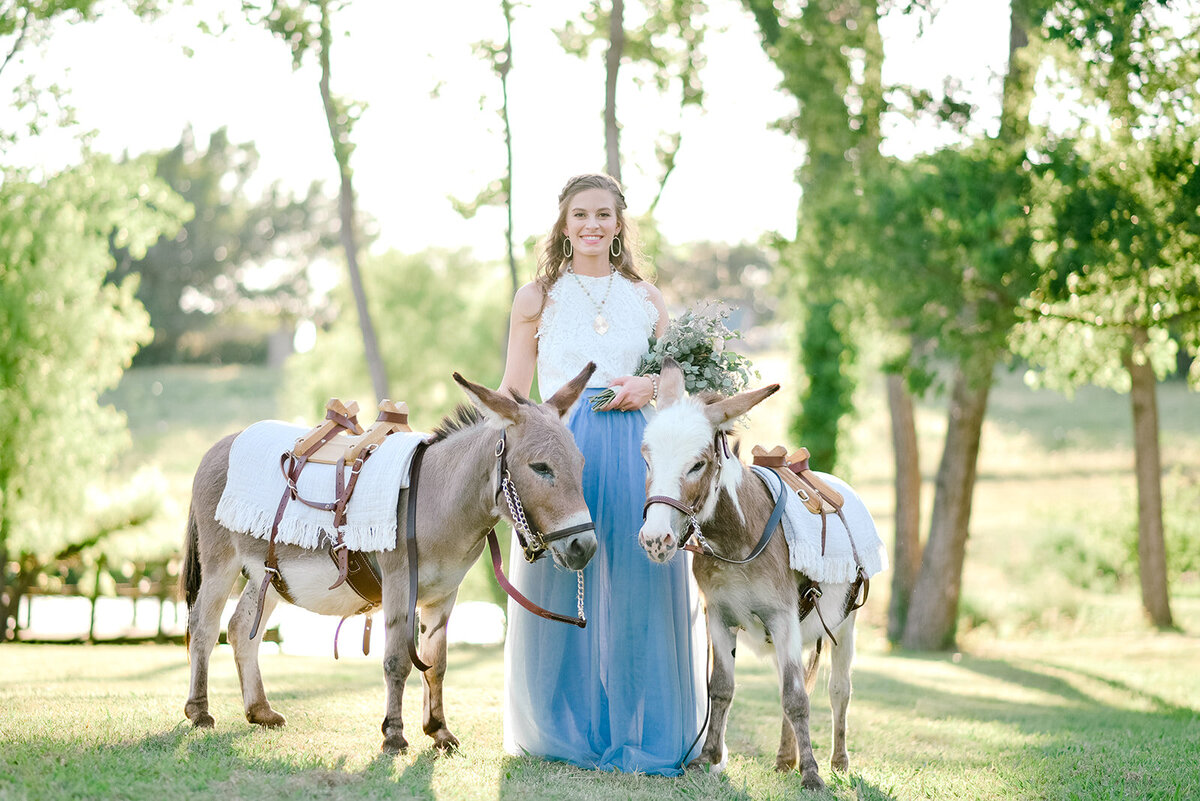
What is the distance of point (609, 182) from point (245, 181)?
52335 mm

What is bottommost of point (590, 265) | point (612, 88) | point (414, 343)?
point (590, 265)

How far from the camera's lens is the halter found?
4.62 meters

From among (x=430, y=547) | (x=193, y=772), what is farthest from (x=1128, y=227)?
(x=193, y=772)

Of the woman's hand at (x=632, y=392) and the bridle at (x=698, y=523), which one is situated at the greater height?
the woman's hand at (x=632, y=392)

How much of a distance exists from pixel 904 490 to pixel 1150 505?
154 inches

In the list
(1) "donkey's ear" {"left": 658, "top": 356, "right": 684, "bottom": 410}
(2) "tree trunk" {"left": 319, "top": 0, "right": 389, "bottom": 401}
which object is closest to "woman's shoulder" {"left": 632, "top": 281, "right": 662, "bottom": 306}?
(1) "donkey's ear" {"left": 658, "top": 356, "right": 684, "bottom": 410}

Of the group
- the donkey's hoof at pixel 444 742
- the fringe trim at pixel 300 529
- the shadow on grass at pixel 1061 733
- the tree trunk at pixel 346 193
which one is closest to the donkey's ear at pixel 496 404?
the fringe trim at pixel 300 529

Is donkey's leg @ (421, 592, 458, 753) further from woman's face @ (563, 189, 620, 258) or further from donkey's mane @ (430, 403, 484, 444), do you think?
woman's face @ (563, 189, 620, 258)

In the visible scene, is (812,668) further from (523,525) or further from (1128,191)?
(1128,191)

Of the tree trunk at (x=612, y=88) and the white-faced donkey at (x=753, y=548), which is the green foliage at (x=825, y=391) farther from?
the white-faced donkey at (x=753, y=548)

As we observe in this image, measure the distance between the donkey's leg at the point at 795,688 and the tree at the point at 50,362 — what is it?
14.1 m

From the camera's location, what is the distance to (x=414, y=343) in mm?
38594

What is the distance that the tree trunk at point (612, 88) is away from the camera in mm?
16000

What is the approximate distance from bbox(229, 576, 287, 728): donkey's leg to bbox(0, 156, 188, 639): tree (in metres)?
11.7
